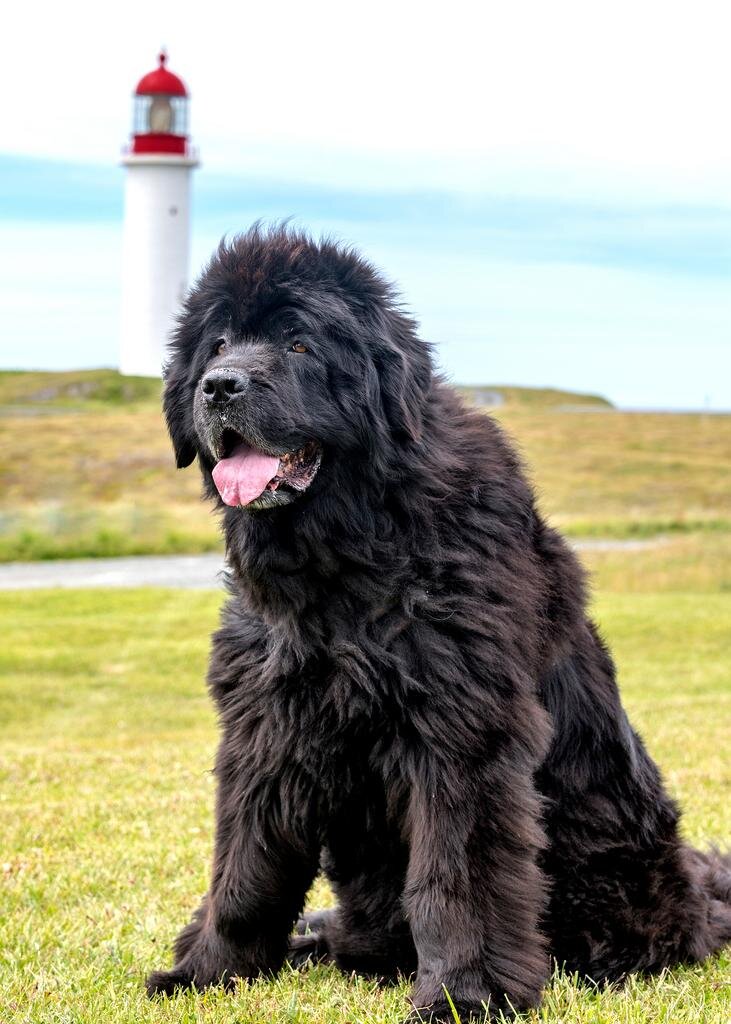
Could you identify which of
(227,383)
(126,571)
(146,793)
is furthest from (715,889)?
(126,571)

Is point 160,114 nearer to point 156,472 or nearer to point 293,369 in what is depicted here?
point 156,472

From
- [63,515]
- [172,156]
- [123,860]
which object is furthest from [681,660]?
[172,156]

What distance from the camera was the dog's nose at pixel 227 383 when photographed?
3.71 m

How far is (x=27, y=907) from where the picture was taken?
5.52 metres

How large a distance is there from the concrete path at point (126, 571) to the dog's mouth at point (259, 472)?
19.9 m

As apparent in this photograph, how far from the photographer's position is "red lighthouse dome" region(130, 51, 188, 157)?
5150 cm

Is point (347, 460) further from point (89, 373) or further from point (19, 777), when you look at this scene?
point (89, 373)

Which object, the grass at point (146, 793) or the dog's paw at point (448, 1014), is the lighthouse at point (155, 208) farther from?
the dog's paw at point (448, 1014)

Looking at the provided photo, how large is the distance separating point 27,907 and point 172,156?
50.3m

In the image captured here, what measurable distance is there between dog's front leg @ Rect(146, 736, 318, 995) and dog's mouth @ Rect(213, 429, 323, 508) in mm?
893

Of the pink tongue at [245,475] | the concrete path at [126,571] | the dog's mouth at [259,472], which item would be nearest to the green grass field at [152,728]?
the concrete path at [126,571]

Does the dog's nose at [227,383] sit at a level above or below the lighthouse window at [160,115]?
below

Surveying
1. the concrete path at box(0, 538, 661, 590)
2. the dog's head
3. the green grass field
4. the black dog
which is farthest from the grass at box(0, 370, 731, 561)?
the dog's head

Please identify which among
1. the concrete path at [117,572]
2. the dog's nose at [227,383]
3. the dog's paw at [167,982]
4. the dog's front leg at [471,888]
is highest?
the dog's nose at [227,383]
